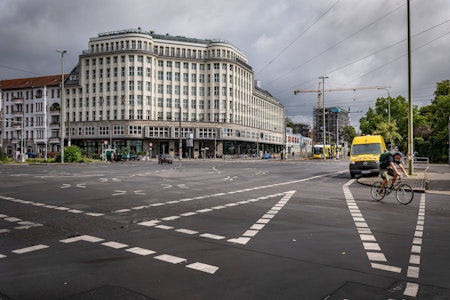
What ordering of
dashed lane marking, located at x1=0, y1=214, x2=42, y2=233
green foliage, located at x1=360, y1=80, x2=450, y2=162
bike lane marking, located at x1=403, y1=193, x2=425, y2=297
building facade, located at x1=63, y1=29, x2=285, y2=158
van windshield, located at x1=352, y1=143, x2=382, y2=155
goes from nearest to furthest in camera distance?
bike lane marking, located at x1=403, y1=193, x2=425, y2=297 → dashed lane marking, located at x1=0, y1=214, x2=42, y2=233 → van windshield, located at x1=352, y1=143, x2=382, y2=155 → green foliage, located at x1=360, y1=80, x2=450, y2=162 → building facade, located at x1=63, y1=29, x2=285, y2=158

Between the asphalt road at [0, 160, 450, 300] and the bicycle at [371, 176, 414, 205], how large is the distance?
3.97ft

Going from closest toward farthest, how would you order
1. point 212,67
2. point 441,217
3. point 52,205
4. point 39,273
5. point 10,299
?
point 10,299, point 39,273, point 441,217, point 52,205, point 212,67

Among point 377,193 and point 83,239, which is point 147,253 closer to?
point 83,239

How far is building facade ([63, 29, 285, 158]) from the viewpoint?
82938 mm

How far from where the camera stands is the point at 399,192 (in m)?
12.9

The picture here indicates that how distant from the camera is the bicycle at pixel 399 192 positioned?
1259 centimetres

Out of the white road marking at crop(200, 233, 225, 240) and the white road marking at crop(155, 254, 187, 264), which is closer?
the white road marking at crop(155, 254, 187, 264)

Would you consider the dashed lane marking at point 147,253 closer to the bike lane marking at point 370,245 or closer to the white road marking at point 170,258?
the white road marking at point 170,258

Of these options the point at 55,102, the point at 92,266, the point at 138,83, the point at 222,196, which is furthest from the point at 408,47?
the point at 55,102

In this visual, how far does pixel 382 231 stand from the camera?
25.7 ft

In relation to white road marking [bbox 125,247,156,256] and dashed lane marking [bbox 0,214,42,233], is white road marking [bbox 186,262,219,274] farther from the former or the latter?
dashed lane marking [bbox 0,214,42,233]

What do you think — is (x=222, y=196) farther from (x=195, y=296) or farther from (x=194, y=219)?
(x=195, y=296)

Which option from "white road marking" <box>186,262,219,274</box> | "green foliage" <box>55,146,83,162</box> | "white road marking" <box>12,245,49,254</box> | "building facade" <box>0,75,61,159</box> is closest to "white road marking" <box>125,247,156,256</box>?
"white road marking" <box>186,262,219,274</box>

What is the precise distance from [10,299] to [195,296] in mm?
1952
